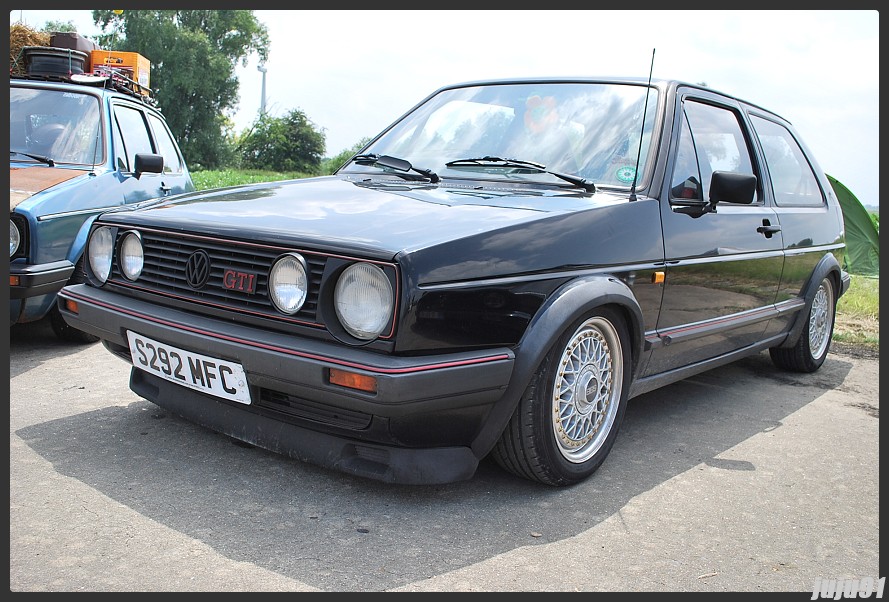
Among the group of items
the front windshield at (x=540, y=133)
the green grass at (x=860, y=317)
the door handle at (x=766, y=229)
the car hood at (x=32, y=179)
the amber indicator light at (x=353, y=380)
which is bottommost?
the green grass at (x=860, y=317)

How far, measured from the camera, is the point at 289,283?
2568 millimetres

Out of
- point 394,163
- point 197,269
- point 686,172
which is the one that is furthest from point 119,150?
point 686,172

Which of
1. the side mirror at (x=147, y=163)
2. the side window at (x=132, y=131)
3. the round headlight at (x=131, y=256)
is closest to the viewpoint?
the round headlight at (x=131, y=256)

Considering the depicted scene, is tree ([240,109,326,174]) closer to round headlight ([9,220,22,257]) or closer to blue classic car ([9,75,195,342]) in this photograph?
blue classic car ([9,75,195,342])

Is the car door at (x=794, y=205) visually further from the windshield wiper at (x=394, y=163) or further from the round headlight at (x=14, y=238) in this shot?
the round headlight at (x=14, y=238)

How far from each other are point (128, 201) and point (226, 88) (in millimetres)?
56394

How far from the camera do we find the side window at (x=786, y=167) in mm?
4688

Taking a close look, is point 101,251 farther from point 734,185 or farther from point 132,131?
point 132,131

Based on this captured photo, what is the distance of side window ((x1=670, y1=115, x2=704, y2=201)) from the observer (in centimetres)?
358

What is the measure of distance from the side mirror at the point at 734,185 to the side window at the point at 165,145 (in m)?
4.41

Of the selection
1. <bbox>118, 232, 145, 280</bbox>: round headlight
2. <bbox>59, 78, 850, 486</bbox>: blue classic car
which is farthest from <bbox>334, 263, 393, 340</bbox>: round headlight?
<bbox>118, 232, 145, 280</bbox>: round headlight

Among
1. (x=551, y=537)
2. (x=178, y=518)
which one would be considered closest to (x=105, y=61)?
(x=178, y=518)

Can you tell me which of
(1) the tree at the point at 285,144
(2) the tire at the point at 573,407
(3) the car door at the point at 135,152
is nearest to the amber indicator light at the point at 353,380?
(2) the tire at the point at 573,407

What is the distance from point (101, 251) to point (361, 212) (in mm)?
1228
